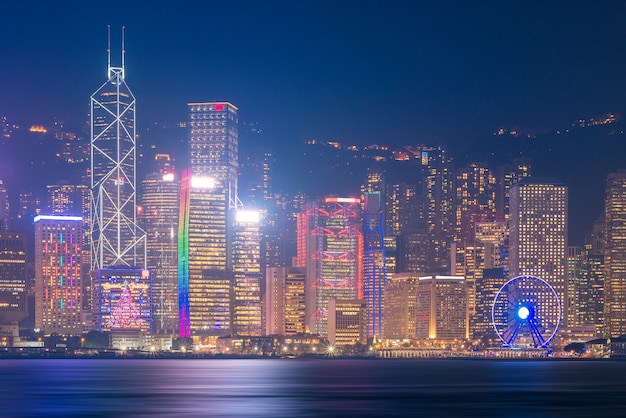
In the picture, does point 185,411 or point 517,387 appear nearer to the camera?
point 185,411

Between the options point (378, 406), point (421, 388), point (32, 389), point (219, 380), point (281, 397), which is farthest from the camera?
point (219, 380)

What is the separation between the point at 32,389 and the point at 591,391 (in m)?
49.3

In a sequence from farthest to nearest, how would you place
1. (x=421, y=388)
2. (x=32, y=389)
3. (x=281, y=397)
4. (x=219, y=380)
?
(x=219, y=380) → (x=421, y=388) → (x=32, y=389) → (x=281, y=397)

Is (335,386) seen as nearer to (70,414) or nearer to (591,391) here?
(591,391)

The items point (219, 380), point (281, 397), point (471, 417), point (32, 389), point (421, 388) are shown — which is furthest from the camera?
point (219, 380)

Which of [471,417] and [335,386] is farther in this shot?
[335,386]

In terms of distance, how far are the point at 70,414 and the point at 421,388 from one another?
46.8m

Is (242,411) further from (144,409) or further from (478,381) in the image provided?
(478,381)

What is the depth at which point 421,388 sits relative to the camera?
399 ft

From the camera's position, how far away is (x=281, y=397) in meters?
102

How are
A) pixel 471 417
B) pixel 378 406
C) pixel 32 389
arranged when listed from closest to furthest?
pixel 471 417
pixel 378 406
pixel 32 389

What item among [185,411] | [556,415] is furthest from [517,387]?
[185,411]

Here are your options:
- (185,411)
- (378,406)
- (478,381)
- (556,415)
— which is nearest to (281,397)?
(378,406)

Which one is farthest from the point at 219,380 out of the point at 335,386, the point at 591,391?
the point at 591,391
